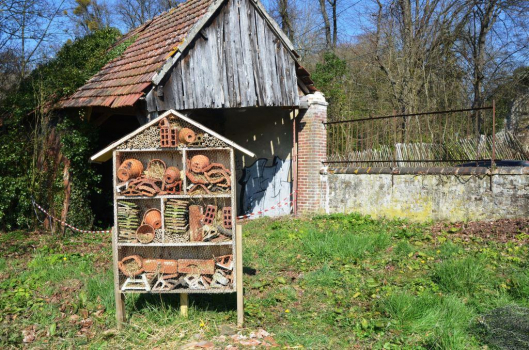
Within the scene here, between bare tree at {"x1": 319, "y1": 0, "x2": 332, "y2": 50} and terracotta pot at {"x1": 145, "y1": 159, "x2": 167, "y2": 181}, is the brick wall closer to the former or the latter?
terracotta pot at {"x1": 145, "y1": 159, "x2": 167, "y2": 181}

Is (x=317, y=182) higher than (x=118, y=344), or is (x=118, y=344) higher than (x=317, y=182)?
(x=317, y=182)

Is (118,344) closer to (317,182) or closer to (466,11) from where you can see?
(317,182)

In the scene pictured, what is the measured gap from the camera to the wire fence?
9484 millimetres

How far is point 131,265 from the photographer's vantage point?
492cm

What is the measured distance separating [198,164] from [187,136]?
351 mm

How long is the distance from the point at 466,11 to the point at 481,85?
149 inches

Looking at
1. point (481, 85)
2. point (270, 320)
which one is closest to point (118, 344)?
point (270, 320)

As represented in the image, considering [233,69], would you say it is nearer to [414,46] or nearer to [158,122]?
[158,122]

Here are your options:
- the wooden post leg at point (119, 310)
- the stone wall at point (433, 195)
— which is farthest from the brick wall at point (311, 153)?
the wooden post leg at point (119, 310)

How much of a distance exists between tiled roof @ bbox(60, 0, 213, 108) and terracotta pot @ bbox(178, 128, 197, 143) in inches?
125

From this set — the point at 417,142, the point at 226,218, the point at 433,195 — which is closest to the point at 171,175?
the point at 226,218

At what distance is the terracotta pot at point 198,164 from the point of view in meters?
4.84

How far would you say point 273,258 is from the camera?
23.8ft

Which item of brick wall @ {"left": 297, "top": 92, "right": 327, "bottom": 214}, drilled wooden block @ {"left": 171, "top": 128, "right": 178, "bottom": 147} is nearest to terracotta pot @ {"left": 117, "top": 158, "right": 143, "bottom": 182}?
drilled wooden block @ {"left": 171, "top": 128, "right": 178, "bottom": 147}
